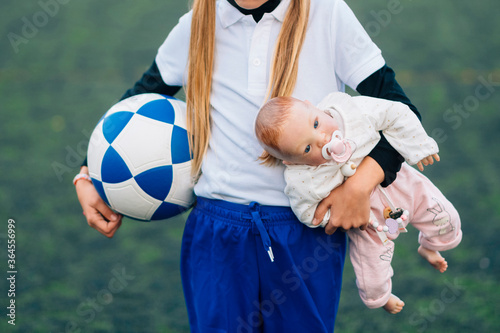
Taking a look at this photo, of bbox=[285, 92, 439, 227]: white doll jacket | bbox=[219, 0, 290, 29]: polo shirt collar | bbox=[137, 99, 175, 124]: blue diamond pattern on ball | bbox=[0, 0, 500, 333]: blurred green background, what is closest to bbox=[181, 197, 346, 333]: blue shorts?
bbox=[285, 92, 439, 227]: white doll jacket

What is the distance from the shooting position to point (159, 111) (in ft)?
6.49

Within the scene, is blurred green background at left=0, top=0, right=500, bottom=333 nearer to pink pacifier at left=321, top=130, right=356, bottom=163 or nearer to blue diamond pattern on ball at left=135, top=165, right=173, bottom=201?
blue diamond pattern on ball at left=135, top=165, right=173, bottom=201

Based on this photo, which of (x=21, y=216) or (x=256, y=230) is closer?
(x=256, y=230)

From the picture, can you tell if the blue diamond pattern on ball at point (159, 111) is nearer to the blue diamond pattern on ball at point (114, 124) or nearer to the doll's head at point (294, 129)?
the blue diamond pattern on ball at point (114, 124)

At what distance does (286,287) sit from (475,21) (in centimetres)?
534

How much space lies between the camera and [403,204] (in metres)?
1.89

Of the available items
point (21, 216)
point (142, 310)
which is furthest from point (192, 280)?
point (21, 216)

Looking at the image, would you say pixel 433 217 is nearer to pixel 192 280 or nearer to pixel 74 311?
pixel 192 280

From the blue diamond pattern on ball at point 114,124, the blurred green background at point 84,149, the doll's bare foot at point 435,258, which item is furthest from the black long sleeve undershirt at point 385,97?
the blurred green background at point 84,149

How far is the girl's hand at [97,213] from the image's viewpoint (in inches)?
80.7

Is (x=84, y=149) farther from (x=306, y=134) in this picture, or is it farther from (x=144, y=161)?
(x=306, y=134)

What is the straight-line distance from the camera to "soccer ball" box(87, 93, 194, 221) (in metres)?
1.92

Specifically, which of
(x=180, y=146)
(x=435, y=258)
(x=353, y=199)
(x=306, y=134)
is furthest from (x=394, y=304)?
(x=180, y=146)

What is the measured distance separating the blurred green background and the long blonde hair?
148cm
